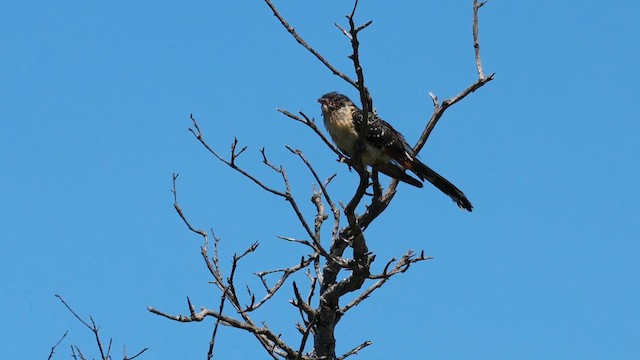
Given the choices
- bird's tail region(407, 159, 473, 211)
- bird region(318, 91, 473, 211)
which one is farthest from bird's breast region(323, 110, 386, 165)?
bird's tail region(407, 159, 473, 211)

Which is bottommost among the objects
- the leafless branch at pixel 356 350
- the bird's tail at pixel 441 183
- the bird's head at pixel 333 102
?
the leafless branch at pixel 356 350

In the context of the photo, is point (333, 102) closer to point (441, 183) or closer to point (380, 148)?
point (380, 148)

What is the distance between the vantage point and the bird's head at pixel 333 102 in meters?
6.49

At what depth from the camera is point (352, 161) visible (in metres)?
6.11

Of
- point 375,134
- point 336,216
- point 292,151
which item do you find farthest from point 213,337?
point 375,134

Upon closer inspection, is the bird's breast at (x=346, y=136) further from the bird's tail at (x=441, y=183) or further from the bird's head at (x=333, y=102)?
the bird's tail at (x=441, y=183)

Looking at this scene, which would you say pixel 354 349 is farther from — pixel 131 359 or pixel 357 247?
pixel 131 359

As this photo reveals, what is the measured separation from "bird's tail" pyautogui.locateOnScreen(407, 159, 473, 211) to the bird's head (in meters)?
0.68

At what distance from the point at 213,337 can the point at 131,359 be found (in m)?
0.67

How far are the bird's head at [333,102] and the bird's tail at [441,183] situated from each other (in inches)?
26.9

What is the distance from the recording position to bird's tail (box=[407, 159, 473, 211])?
20.5 feet

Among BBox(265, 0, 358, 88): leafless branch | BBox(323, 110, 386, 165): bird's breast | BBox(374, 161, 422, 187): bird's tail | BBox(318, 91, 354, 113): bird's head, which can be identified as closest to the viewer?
BBox(265, 0, 358, 88): leafless branch

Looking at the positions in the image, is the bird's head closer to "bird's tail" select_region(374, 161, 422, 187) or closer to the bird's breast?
the bird's breast

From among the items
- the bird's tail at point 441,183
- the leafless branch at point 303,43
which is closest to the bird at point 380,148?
the bird's tail at point 441,183
